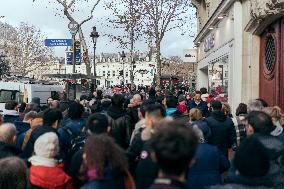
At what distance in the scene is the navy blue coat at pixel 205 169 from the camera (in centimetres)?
531

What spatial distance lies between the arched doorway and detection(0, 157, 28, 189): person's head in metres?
13.0

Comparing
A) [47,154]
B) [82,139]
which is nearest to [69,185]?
[47,154]

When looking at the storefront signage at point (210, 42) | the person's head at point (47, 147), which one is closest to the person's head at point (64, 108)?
the person's head at point (47, 147)

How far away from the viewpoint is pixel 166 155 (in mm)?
3494

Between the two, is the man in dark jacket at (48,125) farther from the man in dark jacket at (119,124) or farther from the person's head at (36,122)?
the man in dark jacket at (119,124)

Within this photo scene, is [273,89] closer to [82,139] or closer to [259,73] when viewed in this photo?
[259,73]

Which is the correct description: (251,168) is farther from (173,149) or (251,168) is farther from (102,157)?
(102,157)

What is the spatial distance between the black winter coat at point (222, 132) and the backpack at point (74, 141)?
2028 millimetres

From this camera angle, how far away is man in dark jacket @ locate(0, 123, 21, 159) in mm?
6254

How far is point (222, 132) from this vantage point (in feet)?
27.5

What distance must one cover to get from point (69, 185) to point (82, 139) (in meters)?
1.82

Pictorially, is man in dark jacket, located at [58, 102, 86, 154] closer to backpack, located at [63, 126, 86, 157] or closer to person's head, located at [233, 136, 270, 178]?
backpack, located at [63, 126, 86, 157]

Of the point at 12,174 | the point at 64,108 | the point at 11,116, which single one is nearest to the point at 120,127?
the point at 11,116

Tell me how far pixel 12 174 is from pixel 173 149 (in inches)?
82.3
